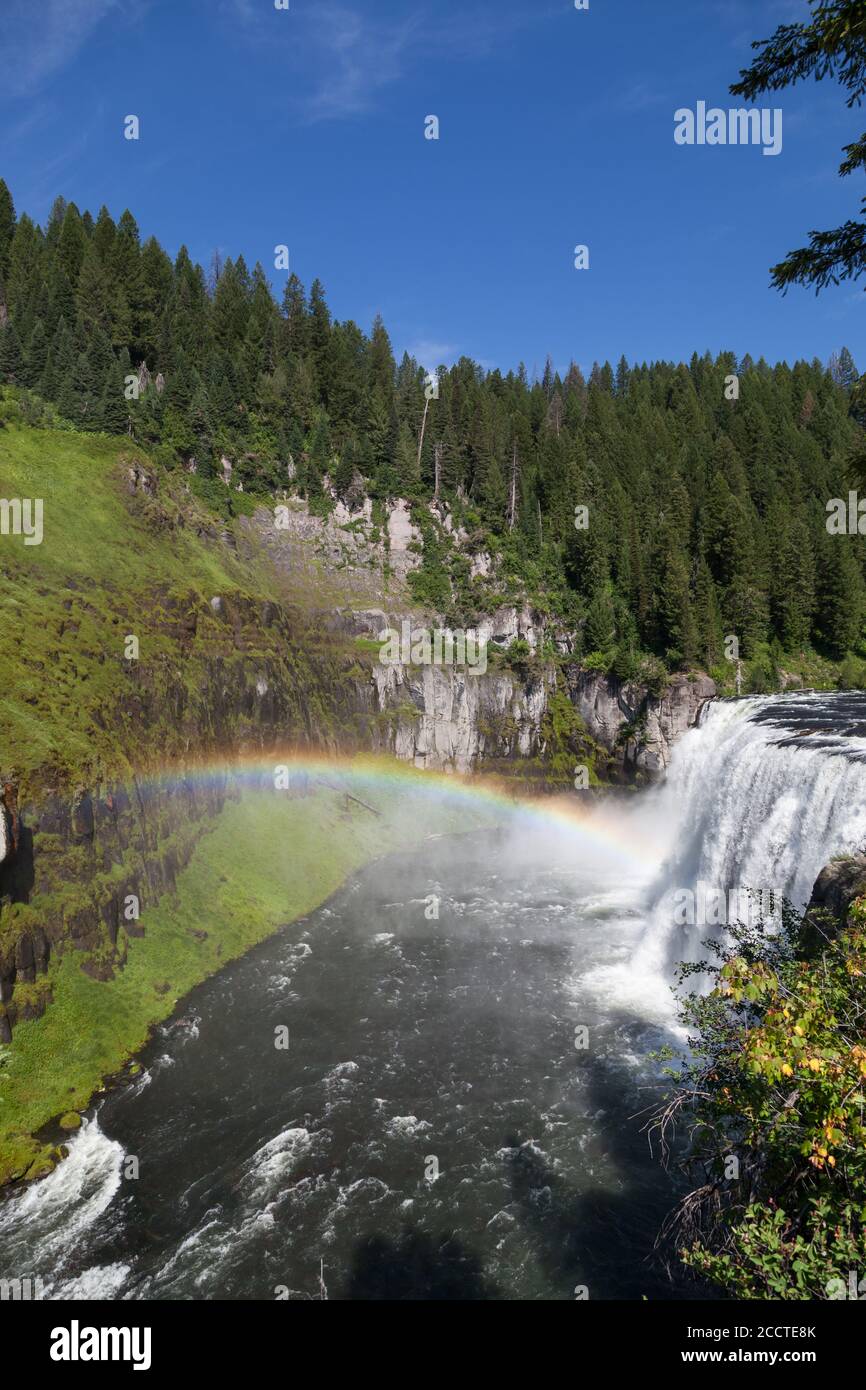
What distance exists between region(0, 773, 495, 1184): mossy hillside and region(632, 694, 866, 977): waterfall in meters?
21.6

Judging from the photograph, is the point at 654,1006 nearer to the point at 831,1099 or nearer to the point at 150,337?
the point at 831,1099

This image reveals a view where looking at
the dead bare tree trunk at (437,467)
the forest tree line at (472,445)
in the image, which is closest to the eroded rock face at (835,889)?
the forest tree line at (472,445)

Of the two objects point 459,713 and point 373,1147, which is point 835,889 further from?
point 459,713

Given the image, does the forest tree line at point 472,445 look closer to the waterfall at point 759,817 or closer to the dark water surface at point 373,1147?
the waterfall at point 759,817

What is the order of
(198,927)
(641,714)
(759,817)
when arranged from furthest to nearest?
(641,714) → (198,927) → (759,817)

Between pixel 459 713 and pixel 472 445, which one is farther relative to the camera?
pixel 472 445

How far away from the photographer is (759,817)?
3300 cm

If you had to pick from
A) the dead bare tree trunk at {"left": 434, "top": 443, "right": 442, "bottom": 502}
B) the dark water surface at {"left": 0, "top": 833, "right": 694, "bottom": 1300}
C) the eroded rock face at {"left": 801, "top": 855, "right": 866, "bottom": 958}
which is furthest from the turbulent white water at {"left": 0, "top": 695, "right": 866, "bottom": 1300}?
the dead bare tree trunk at {"left": 434, "top": 443, "right": 442, "bottom": 502}

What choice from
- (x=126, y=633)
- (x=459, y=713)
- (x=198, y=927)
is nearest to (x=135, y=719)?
(x=126, y=633)

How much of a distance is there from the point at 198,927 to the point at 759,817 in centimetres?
2897

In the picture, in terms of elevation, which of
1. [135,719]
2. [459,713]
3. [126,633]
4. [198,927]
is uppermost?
[126,633]

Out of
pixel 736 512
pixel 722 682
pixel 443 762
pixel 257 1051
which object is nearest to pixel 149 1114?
pixel 257 1051

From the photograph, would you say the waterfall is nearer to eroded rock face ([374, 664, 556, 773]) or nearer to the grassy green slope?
eroded rock face ([374, 664, 556, 773])
